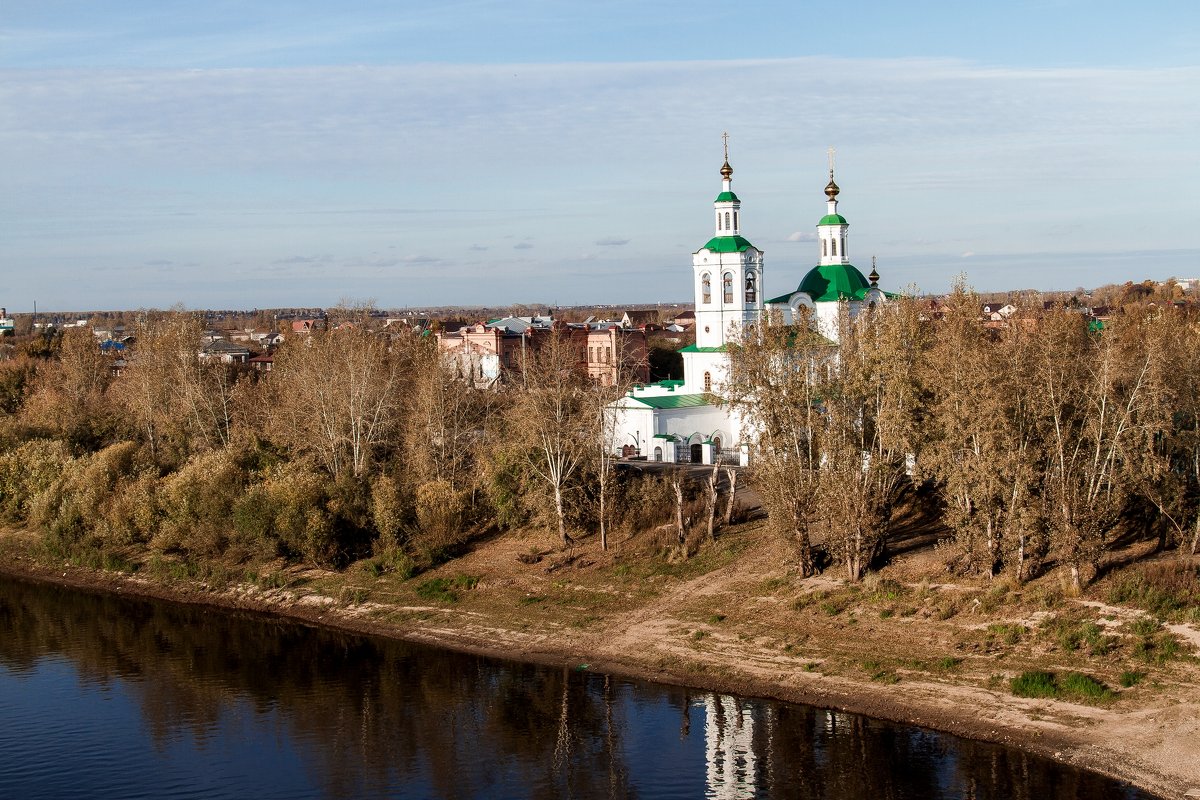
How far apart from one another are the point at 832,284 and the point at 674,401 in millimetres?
6761

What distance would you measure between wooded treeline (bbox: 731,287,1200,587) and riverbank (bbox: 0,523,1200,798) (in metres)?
1.21

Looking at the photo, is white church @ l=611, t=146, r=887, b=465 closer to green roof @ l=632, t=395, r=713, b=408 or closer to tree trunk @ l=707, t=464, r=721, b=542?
green roof @ l=632, t=395, r=713, b=408

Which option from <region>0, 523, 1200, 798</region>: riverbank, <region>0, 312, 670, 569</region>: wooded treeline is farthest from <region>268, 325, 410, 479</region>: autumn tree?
<region>0, 523, 1200, 798</region>: riverbank

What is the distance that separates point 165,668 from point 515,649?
25.6 feet

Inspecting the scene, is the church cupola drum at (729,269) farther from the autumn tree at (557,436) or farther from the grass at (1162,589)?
the grass at (1162,589)

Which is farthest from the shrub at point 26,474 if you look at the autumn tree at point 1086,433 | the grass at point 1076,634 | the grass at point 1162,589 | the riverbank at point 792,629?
the grass at point 1162,589

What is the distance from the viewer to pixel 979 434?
25734mm

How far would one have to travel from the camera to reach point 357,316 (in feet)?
179

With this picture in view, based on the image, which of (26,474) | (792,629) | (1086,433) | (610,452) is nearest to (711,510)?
(610,452)

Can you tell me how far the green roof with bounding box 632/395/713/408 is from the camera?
41.4 m

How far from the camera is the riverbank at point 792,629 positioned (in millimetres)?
20750

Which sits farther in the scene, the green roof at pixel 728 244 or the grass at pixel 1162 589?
the green roof at pixel 728 244

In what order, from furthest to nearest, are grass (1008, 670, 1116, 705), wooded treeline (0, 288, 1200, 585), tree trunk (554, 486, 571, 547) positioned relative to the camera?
tree trunk (554, 486, 571, 547) → wooded treeline (0, 288, 1200, 585) → grass (1008, 670, 1116, 705)

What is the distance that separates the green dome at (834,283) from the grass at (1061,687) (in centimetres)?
2137
